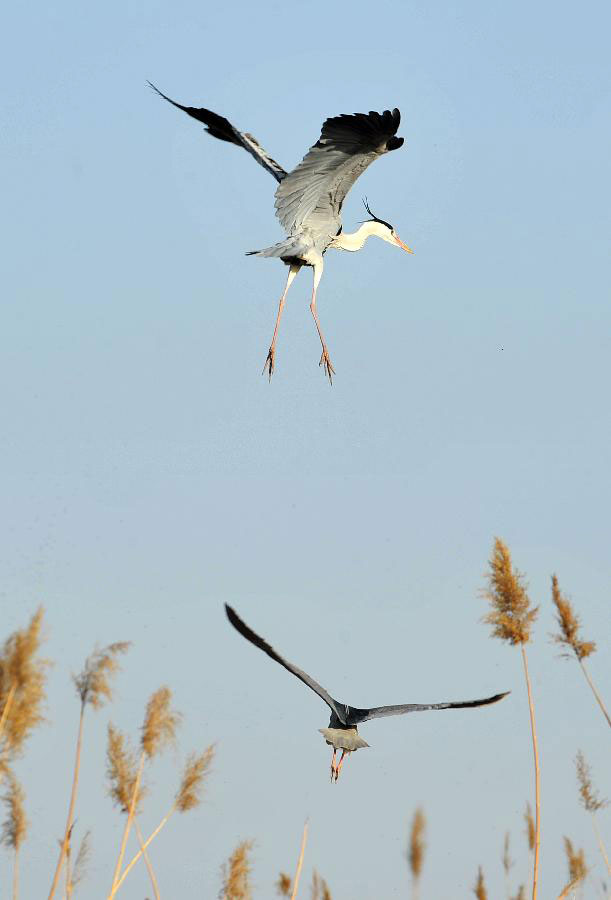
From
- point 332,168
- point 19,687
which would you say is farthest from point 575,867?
point 332,168

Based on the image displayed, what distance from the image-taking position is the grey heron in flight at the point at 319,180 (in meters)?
10.9

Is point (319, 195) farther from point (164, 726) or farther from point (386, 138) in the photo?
point (164, 726)

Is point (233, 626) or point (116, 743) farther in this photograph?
point (233, 626)

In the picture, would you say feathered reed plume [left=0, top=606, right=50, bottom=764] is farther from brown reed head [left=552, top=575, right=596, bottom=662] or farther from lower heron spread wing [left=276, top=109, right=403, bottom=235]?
lower heron spread wing [left=276, top=109, right=403, bottom=235]

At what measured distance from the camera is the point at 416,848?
6.93m

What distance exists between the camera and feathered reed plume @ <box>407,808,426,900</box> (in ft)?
22.6

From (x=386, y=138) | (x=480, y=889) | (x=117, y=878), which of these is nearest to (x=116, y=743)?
(x=117, y=878)

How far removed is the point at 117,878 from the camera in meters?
6.56

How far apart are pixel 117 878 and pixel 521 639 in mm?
2744

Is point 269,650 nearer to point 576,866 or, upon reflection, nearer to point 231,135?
point 576,866

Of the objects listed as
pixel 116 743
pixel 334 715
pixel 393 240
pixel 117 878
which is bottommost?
pixel 117 878

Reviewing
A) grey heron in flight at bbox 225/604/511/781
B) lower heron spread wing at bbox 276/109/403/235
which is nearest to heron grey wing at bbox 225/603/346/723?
grey heron in flight at bbox 225/604/511/781

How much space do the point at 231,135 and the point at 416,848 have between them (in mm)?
8687

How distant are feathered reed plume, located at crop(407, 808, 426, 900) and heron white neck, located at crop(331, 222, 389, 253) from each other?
7.18 meters
